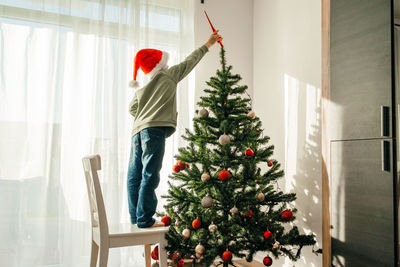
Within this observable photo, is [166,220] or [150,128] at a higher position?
[150,128]

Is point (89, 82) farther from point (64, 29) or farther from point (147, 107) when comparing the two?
point (147, 107)

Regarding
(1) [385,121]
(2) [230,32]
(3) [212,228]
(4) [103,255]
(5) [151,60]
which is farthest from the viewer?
(2) [230,32]

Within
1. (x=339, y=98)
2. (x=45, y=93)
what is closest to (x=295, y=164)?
(x=339, y=98)

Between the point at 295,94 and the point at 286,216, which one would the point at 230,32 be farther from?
the point at 286,216

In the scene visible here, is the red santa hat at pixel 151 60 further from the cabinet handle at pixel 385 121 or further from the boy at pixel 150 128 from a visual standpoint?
the cabinet handle at pixel 385 121

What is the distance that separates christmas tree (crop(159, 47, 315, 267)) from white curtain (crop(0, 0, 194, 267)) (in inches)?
30.8

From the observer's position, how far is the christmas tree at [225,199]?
2004 mm

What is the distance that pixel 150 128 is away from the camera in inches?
81.8

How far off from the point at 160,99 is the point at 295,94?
3.79 ft

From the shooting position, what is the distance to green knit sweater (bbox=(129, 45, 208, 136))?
2094mm

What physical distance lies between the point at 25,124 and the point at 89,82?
21.9 inches

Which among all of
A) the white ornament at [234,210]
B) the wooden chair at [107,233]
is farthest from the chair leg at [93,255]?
the white ornament at [234,210]

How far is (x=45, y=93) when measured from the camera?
103 inches

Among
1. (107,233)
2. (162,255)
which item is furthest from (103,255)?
(162,255)
